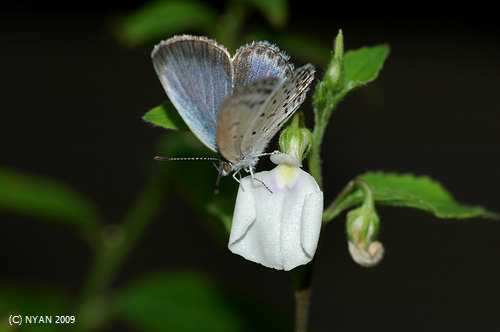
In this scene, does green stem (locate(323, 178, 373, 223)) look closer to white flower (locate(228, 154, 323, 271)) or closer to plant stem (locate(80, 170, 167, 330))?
white flower (locate(228, 154, 323, 271))

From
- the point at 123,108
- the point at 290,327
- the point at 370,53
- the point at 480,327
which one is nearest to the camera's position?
the point at 370,53

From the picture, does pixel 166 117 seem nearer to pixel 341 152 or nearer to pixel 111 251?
pixel 111 251

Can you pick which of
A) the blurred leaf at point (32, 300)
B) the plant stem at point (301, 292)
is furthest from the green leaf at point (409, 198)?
the blurred leaf at point (32, 300)

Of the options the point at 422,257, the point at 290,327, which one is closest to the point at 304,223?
the point at 290,327

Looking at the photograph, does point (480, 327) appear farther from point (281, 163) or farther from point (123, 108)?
point (281, 163)

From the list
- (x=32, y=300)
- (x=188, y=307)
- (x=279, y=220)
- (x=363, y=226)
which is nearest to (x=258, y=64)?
(x=279, y=220)

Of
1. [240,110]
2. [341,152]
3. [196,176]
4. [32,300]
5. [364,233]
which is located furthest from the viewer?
[341,152]

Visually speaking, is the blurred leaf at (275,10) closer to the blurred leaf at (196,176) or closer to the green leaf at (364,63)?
the blurred leaf at (196,176)
